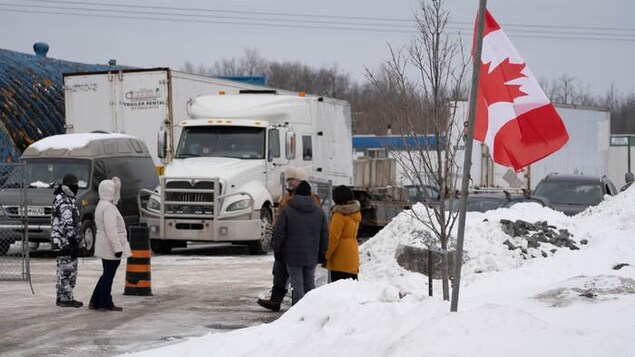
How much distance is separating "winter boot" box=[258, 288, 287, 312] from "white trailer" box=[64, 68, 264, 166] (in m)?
11.5

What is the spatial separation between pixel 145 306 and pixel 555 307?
6255 mm

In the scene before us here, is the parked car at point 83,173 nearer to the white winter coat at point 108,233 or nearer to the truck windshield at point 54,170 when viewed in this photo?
the truck windshield at point 54,170

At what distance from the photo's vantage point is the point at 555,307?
411 inches

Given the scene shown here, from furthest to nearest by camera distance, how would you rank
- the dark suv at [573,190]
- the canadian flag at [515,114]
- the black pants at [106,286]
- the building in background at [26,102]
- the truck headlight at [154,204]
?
1. the building in background at [26,102]
2. the dark suv at [573,190]
3. the truck headlight at [154,204]
4. the black pants at [106,286]
5. the canadian flag at [515,114]

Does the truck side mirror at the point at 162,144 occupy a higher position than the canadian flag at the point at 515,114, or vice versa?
the canadian flag at the point at 515,114

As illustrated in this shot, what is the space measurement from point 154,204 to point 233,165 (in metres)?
1.89

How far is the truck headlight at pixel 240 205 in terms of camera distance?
73.7 ft

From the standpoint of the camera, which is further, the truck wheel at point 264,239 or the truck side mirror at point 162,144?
the truck side mirror at point 162,144

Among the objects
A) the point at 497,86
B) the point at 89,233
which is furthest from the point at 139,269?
the point at 497,86

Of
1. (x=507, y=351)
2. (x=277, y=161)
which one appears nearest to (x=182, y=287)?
(x=277, y=161)

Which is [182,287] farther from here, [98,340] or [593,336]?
[593,336]

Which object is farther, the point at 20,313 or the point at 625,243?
the point at 625,243

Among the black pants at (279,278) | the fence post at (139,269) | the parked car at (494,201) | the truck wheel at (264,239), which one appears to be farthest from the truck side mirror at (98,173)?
the black pants at (279,278)

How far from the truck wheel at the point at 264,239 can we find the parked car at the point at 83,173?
2.89m
